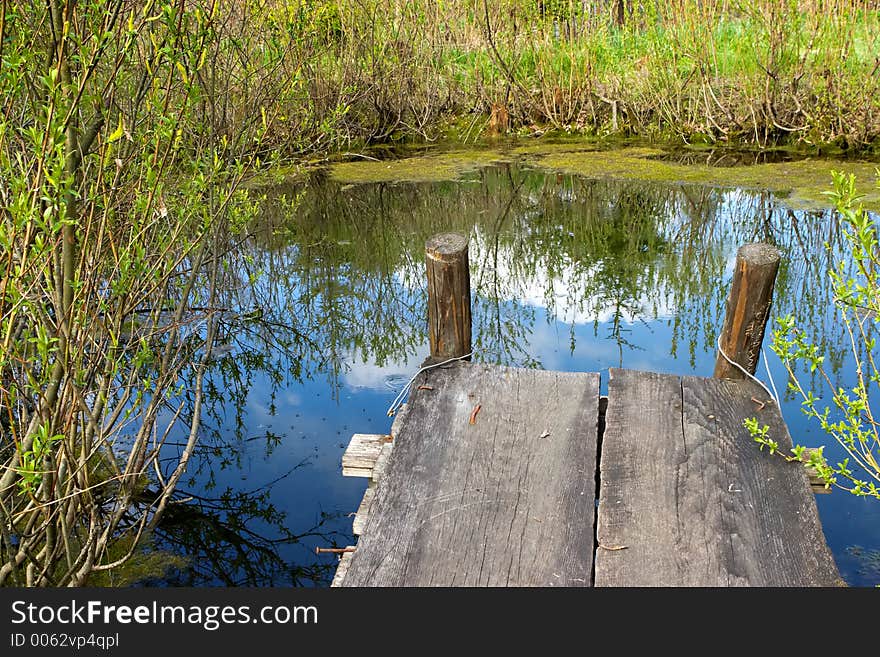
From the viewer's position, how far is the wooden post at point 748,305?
10.3ft

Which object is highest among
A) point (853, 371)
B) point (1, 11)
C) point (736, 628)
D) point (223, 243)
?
point (1, 11)

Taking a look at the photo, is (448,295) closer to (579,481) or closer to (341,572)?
(579,481)

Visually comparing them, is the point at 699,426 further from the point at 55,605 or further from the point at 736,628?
the point at 55,605

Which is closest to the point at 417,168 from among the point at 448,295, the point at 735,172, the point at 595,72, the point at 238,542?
the point at 595,72

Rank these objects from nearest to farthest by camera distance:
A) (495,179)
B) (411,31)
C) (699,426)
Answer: (699,426) < (495,179) < (411,31)

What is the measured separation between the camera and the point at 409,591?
2287 mm

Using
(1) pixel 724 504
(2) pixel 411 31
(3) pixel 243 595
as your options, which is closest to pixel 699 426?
(1) pixel 724 504

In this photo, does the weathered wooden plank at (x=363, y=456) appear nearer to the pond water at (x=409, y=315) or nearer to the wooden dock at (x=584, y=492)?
the wooden dock at (x=584, y=492)

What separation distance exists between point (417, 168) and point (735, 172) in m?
3.23

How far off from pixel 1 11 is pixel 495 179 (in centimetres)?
669

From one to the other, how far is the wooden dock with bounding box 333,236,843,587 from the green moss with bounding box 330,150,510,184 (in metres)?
5.31

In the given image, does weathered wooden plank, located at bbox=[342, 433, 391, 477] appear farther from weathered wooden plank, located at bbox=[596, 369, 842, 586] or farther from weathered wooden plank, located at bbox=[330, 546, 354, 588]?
weathered wooden plank, located at bbox=[596, 369, 842, 586]

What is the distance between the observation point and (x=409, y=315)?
219 inches

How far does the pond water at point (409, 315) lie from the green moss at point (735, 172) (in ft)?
0.49
